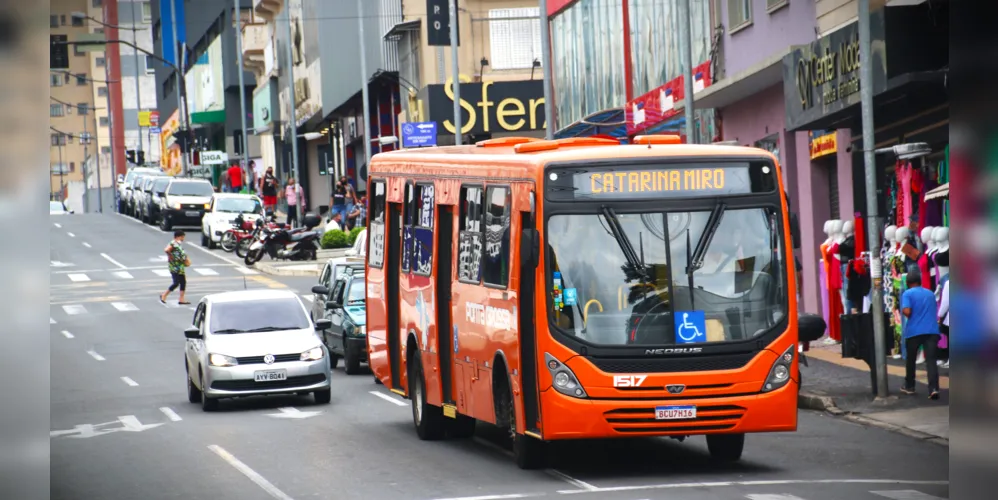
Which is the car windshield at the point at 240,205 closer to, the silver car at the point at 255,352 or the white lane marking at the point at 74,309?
the white lane marking at the point at 74,309

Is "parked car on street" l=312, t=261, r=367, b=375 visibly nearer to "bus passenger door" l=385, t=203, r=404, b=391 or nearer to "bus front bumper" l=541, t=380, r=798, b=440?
"bus passenger door" l=385, t=203, r=404, b=391

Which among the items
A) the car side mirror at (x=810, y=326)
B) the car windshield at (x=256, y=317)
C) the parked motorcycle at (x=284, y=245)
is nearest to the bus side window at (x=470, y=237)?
the car side mirror at (x=810, y=326)

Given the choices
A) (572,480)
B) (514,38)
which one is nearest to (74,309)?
(514,38)

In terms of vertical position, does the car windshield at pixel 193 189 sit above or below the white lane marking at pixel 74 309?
above

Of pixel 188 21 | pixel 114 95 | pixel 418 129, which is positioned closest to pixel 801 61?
pixel 418 129

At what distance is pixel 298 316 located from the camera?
2378cm

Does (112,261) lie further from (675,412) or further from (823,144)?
(675,412)

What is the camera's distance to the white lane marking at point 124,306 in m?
41.8

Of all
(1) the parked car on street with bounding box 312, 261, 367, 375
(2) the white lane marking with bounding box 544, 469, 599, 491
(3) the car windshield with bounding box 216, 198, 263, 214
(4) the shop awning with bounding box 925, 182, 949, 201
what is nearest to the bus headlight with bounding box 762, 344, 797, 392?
(2) the white lane marking with bounding box 544, 469, 599, 491

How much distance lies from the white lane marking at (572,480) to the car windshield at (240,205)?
143 ft

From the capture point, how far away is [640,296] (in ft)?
46.7

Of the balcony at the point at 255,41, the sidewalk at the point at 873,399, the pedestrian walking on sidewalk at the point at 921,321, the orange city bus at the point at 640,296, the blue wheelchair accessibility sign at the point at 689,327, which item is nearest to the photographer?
the orange city bus at the point at 640,296

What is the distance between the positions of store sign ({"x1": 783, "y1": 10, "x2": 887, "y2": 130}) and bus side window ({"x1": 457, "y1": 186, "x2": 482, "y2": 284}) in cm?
698

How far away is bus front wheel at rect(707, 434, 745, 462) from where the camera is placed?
15.4 meters
